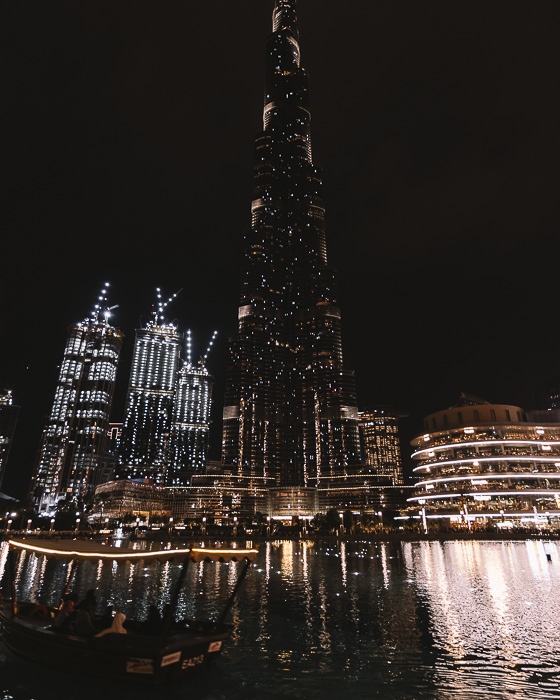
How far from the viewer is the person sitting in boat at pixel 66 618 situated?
15454 mm

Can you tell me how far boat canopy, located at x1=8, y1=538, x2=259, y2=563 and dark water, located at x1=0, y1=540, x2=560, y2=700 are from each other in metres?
3.54

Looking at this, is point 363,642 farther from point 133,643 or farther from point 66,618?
point 66,618

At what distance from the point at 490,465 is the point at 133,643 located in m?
143

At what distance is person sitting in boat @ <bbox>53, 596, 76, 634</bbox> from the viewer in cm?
1545

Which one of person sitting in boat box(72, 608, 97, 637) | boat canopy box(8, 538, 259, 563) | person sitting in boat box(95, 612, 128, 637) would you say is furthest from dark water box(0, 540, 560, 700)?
boat canopy box(8, 538, 259, 563)

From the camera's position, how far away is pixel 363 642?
62.5 feet

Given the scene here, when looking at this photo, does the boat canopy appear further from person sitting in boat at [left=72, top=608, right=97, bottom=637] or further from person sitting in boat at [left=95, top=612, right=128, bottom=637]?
person sitting in boat at [left=72, top=608, right=97, bottom=637]

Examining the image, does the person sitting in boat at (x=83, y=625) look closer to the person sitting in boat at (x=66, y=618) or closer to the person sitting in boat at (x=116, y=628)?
the person sitting in boat at (x=66, y=618)

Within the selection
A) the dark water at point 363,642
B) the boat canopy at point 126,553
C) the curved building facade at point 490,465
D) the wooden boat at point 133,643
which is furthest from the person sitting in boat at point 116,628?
the curved building facade at point 490,465

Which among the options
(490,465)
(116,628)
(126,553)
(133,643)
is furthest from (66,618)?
(490,465)

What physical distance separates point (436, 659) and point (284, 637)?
6.70 m

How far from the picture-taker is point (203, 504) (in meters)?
198

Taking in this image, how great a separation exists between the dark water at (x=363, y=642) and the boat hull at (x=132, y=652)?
37cm

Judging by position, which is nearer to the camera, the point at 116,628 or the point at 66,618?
the point at 116,628
